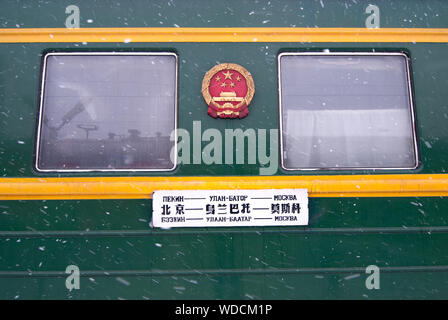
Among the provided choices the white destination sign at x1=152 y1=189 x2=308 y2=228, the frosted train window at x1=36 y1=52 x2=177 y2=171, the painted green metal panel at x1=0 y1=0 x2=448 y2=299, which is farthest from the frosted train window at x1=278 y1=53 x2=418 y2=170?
the frosted train window at x1=36 y1=52 x2=177 y2=171

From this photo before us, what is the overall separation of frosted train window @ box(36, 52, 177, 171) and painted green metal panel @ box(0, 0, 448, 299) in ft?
0.25

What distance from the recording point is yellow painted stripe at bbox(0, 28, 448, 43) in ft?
8.46

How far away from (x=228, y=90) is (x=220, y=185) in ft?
2.11

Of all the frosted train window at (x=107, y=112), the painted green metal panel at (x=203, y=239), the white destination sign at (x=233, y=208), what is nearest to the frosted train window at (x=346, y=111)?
the painted green metal panel at (x=203, y=239)

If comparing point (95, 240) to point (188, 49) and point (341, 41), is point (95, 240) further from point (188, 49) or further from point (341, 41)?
point (341, 41)

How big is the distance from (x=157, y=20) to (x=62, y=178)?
1.24 metres

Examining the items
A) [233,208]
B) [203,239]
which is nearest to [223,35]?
[233,208]

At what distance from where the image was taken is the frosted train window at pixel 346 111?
2525 millimetres

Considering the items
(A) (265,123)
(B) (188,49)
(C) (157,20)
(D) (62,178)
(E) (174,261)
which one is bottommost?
(E) (174,261)

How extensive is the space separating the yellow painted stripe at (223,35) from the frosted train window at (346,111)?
0.41 ft

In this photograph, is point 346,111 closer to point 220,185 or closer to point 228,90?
point 228,90
